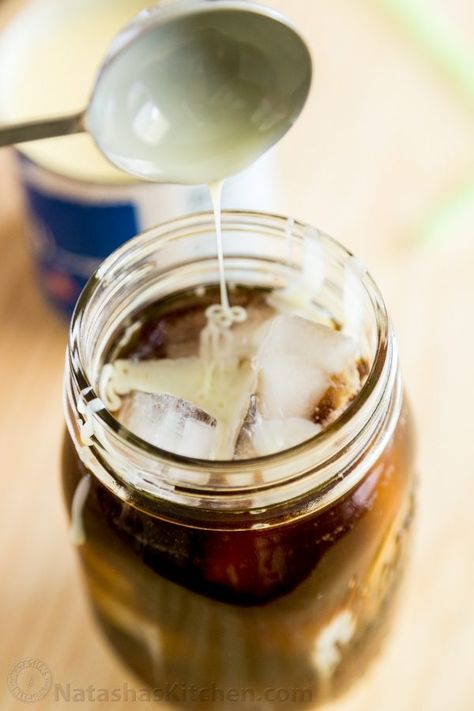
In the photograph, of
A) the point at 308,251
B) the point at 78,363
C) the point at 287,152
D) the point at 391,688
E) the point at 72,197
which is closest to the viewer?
the point at 78,363

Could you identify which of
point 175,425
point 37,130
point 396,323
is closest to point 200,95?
point 37,130

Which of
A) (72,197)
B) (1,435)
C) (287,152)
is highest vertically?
(287,152)

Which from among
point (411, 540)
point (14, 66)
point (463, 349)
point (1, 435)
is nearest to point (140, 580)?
point (411, 540)

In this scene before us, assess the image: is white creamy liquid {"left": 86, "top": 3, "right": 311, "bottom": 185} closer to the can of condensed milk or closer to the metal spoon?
the metal spoon

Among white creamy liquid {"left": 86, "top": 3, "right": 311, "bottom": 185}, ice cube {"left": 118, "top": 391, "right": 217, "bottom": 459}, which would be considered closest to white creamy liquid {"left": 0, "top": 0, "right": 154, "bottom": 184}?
white creamy liquid {"left": 86, "top": 3, "right": 311, "bottom": 185}

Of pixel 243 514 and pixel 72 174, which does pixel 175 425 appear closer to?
pixel 243 514

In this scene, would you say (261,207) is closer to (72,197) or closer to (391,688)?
(72,197)
